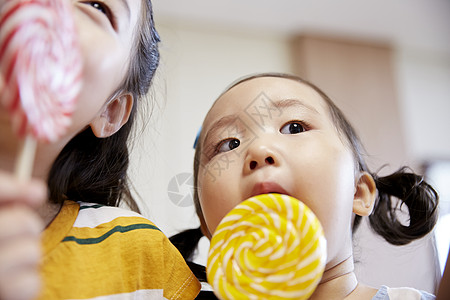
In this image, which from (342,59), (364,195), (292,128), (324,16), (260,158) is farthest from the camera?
(342,59)

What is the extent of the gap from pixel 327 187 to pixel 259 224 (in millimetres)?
172

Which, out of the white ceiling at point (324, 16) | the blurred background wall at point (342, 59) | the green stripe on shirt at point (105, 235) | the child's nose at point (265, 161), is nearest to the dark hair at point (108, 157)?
the green stripe on shirt at point (105, 235)

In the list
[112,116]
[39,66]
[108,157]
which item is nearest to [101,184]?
[108,157]

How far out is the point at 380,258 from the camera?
1535 millimetres

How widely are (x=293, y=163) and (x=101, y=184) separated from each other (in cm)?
46

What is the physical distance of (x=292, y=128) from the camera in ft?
3.16

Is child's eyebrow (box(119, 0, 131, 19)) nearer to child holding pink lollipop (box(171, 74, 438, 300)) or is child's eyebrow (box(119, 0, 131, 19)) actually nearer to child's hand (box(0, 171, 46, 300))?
child holding pink lollipop (box(171, 74, 438, 300))

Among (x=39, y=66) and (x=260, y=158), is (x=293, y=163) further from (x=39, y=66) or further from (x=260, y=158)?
(x=39, y=66)

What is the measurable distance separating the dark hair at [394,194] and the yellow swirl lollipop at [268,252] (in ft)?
1.13

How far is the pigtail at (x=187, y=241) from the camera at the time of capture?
1220 millimetres

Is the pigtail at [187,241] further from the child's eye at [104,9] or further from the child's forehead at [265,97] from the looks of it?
the child's eye at [104,9]

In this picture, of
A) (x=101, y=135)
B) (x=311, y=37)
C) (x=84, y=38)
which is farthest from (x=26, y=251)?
(x=311, y=37)

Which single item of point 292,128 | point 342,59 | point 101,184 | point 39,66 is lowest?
point 101,184

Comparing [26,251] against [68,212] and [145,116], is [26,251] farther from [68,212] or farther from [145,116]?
[145,116]
